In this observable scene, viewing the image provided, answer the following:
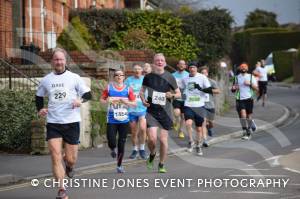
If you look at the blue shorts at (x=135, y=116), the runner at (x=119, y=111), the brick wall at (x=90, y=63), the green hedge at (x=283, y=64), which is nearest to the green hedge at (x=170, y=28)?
the brick wall at (x=90, y=63)

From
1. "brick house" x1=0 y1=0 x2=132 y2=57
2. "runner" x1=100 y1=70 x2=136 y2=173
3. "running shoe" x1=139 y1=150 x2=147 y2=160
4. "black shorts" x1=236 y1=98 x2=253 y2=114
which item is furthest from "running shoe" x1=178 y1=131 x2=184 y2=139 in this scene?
"runner" x1=100 y1=70 x2=136 y2=173

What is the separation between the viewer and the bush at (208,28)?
29781 millimetres

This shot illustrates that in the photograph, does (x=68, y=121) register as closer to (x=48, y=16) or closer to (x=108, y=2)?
(x=48, y=16)

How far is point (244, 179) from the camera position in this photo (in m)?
12.1

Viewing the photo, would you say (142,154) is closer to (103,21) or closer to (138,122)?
(138,122)

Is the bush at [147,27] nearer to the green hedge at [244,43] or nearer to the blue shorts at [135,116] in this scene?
the blue shorts at [135,116]

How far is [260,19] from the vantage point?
292 feet

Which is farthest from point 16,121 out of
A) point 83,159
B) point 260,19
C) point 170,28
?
point 260,19

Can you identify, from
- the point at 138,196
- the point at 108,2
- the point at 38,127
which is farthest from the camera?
the point at 108,2

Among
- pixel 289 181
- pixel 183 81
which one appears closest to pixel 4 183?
pixel 289 181

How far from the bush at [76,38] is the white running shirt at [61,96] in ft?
42.9

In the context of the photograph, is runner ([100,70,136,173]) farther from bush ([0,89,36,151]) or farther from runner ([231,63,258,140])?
runner ([231,63,258,140])

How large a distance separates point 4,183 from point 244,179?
397 cm

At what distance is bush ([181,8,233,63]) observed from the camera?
97.7 ft
